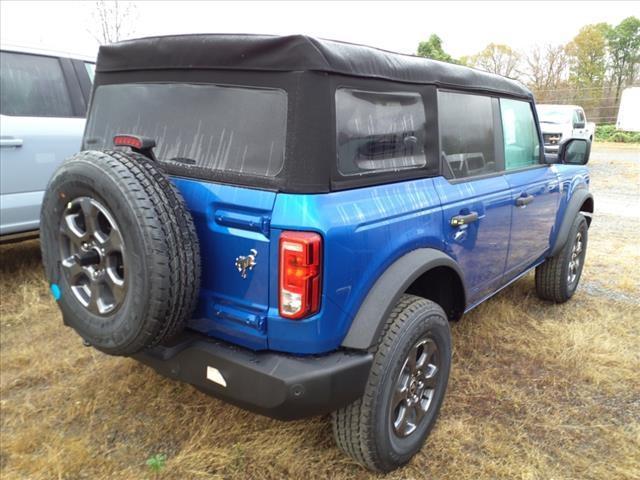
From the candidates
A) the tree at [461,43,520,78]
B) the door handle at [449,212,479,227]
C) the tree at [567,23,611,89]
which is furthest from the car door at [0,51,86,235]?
the tree at [567,23,611,89]

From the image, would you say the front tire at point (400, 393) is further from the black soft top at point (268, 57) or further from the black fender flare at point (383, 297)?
the black soft top at point (268, 57)

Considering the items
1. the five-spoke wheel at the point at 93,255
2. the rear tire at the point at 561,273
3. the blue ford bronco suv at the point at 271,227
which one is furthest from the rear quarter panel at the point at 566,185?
the five-spoke wheel at the point at 93,255

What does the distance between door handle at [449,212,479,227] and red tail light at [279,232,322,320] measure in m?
1.01

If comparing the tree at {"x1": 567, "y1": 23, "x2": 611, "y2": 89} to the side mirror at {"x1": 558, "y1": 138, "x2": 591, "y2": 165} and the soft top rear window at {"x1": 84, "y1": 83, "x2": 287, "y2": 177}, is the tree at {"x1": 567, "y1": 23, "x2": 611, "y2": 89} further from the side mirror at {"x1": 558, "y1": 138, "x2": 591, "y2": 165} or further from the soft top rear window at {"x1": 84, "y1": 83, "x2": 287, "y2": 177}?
the soft top rear window at {"x1": 84, "y1": 83, "x2": 287, "y2": 177}

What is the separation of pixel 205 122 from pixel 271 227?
2.11ft

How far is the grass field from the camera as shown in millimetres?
2408

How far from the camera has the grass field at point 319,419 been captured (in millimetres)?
2408

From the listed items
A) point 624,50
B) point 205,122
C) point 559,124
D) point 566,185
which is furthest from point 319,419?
point 624,50

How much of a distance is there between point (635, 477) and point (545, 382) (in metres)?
0.84

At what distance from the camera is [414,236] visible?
2322mm

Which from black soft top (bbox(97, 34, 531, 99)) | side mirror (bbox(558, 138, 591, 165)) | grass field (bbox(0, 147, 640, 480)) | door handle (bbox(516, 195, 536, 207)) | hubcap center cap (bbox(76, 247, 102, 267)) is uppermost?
black soft top (bbox(97, 34, 531, 99))


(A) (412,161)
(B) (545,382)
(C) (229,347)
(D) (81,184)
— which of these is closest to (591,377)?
(B) (545,382)

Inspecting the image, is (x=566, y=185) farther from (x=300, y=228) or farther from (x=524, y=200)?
(x=300, y=228)

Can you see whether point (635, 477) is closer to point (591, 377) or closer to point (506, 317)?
point (591, 377)
